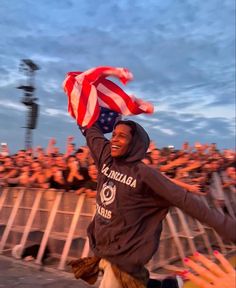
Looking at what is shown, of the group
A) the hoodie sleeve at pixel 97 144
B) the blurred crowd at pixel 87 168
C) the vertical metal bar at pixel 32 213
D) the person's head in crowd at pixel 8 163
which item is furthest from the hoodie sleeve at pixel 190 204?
the person's head in crowd at pixel 8 163

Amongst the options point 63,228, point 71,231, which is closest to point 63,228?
point 63,228

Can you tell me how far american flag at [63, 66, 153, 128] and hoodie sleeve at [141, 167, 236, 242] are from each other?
1051 mm

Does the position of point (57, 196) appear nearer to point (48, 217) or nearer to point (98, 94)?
point (48, 217)

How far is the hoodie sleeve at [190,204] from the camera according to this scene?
2.54 m

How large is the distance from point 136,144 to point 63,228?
5.09 metres

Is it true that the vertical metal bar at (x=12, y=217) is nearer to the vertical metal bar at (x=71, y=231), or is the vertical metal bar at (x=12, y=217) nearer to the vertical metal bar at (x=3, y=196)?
the vertical metal bar at (x=3, y=196)

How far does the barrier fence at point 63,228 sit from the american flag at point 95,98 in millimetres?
3414

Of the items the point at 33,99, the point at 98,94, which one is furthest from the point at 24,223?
the point at 33,99

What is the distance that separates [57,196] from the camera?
8086 millimetres

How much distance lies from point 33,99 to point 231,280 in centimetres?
1468

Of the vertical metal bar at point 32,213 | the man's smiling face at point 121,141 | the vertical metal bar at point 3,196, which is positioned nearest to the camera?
the man's smiling face at point 121,141

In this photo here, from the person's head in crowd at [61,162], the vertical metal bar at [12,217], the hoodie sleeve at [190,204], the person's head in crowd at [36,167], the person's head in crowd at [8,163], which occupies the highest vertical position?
the hoodie sleeve at [190,204]

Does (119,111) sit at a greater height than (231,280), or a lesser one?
greater

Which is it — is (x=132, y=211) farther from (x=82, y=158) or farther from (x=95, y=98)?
(x=82, y=158)
